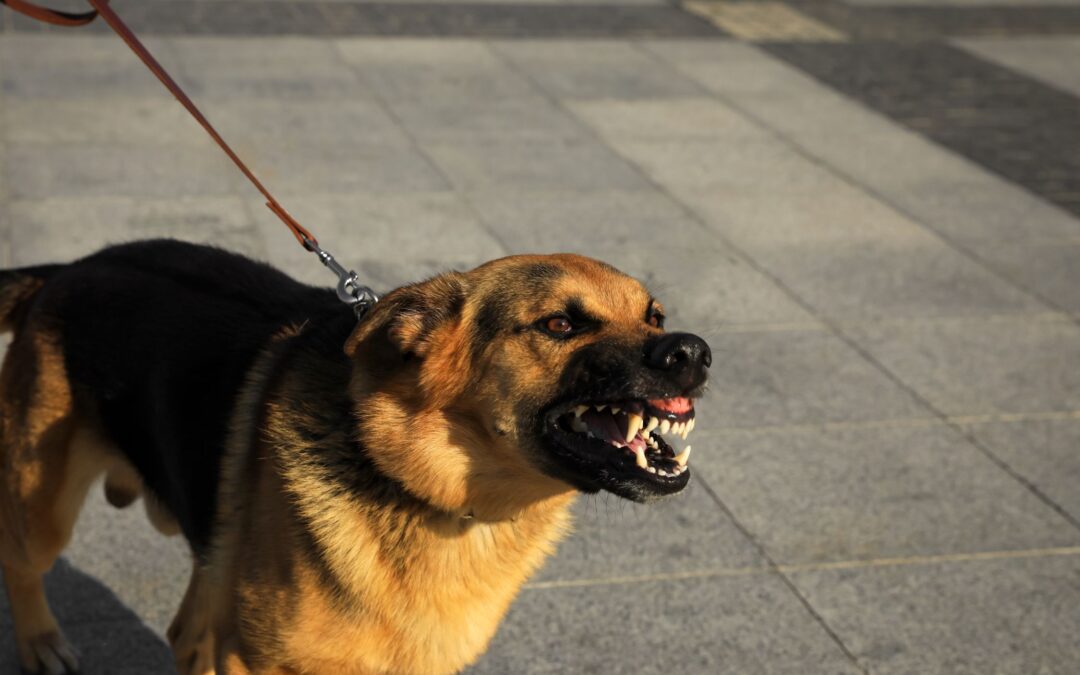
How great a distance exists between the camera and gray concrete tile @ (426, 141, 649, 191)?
29.4 ft

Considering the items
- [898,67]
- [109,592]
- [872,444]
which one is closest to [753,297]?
[872,444]

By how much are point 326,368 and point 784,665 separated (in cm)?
202

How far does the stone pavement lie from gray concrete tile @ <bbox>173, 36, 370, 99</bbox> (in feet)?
0.13

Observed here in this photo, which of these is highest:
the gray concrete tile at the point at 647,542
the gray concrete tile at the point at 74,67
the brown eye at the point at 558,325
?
the brown eye at the point at 558,325

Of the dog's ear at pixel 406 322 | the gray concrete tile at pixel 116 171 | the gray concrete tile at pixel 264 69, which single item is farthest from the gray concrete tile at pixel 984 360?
the gray concrete tile at pixel 264 69

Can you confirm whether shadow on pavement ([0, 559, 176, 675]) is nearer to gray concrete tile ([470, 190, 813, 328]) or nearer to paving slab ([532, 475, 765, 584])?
paving slab ([532, 475, 765, 584])

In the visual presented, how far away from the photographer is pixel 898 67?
1298 cm

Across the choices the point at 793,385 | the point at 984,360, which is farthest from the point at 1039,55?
the point at 793,385

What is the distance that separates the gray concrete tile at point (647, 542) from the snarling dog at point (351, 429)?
1291 millimetres

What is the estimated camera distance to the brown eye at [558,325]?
3238 millimetres

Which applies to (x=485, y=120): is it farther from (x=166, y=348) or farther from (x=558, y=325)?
(x=558, y=325)

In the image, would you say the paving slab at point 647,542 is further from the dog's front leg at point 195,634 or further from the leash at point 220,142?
the leash at point 220,142

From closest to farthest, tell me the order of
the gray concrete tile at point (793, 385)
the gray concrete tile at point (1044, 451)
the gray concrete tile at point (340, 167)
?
the gray concrete tile at point (1044, 451), the gray concrete tile at point (793, 385), the gray concrete tile at point (340, 167)

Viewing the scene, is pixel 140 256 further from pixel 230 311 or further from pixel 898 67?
pixel 898 67
